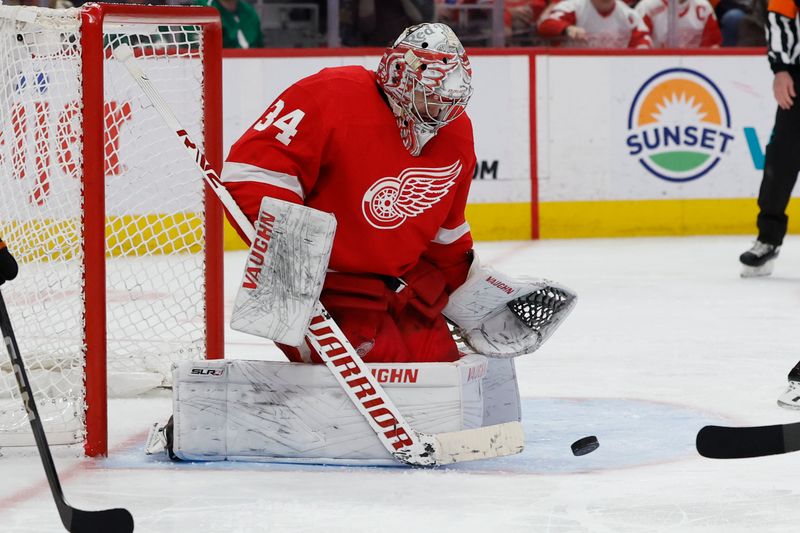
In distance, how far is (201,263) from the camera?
9.98 ft

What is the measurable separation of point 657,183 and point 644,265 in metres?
1.04

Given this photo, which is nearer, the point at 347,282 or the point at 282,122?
the point at 282,122

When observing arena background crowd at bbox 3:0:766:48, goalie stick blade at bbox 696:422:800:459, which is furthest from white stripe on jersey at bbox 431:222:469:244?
arena background crowd at bbox 3:0:766:48

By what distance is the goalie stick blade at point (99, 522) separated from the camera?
187cm

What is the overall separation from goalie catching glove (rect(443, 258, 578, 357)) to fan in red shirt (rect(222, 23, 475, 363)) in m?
0.10

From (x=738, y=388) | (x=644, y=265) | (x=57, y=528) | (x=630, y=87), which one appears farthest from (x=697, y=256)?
(x=57, y=528)

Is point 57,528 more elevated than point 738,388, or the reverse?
point 57,528

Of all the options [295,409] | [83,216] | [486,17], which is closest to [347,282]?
[295,409]

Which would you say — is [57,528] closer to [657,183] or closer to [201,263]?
[201,263]

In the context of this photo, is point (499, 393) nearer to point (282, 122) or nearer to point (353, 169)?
point (353, 169)

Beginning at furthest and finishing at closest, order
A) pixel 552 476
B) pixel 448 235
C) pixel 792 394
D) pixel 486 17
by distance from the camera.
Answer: pixel 486 17, pixel 792 394, pixel 448 235, pixel 552 476

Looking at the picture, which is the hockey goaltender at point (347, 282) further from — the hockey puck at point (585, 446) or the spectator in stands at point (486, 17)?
the spectator in stands at point (486, 17)

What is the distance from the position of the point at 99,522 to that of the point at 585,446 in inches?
34.8

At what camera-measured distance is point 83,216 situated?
239cm
